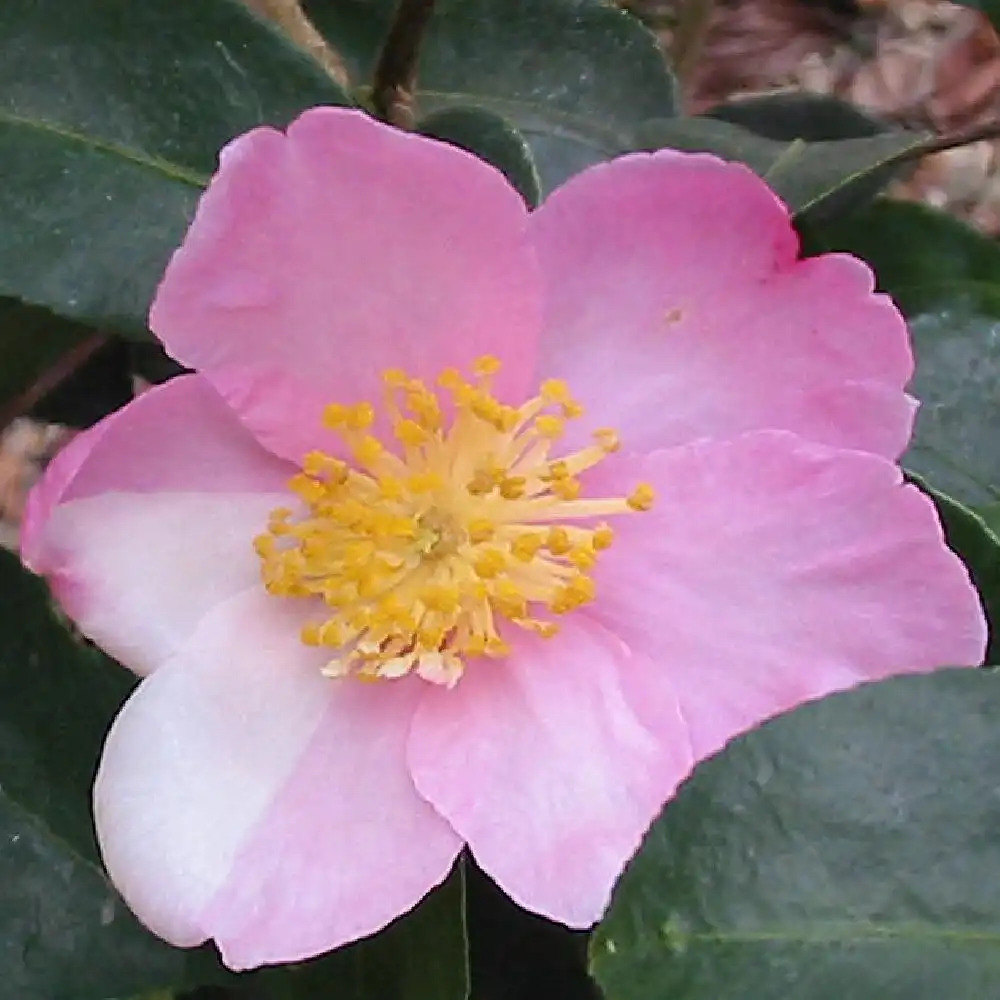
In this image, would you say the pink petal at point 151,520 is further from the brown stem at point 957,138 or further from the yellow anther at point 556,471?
the brown stem at point 957,138

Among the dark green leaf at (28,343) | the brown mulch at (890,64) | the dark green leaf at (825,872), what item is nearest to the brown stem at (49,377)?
the dark green leaf at (28,343)

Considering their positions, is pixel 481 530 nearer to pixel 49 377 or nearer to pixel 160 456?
pixel 160 456

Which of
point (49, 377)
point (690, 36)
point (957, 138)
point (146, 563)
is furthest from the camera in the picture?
point (690, 36)

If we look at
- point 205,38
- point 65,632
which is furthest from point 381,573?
point 205,38

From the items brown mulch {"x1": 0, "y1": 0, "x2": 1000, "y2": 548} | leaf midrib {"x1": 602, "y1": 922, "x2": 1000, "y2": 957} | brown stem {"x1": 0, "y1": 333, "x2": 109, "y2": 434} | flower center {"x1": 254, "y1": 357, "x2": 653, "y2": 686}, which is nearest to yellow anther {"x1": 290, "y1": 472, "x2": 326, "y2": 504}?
flower center {"x1": 254, "y1": 357, "x2": 653, "y2": 686}

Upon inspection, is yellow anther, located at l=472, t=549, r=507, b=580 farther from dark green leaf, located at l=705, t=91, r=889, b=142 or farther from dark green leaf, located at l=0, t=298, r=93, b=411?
dark green leaf, located at l=705, t=91, r=889, b=142

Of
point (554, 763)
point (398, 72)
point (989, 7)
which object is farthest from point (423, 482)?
point (989, 7)
